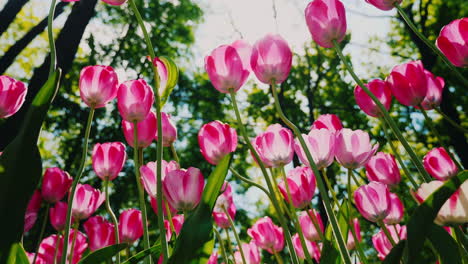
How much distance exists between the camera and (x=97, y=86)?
3.60ft

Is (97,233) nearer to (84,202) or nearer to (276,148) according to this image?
(84,202)

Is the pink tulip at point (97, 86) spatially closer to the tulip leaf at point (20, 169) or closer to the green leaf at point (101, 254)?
the tulip leaf at point (20, 169)

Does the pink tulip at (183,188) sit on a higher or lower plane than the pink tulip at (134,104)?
lower

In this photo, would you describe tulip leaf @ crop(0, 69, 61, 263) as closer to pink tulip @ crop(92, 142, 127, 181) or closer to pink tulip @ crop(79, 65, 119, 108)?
pink tulip @ crop(79, 65, 119, 108)

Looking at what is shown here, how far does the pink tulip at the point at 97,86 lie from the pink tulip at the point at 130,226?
43 centimetres

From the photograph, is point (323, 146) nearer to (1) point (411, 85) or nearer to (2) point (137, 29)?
(1) point (411, 85)

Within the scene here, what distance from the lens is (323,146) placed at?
1046 millimetres

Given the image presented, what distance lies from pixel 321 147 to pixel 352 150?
8 cm

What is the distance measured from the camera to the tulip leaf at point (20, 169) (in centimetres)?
78

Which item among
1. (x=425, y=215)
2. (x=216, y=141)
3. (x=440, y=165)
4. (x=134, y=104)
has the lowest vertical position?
(x=425, y=215)

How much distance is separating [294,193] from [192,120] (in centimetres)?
851

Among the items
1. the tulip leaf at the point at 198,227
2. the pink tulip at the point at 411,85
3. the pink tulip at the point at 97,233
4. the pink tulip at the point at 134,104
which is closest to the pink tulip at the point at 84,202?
the pink tulip at the point at 97,233

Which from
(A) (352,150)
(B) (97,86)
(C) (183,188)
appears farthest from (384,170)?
(B) (97,86)

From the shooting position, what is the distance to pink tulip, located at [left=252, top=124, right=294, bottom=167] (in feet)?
3.60
